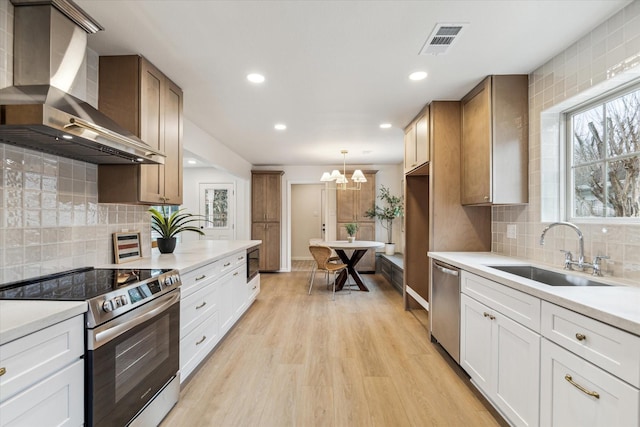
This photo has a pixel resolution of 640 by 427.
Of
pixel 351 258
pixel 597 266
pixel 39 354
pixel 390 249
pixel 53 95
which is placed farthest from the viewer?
pixel 390 249

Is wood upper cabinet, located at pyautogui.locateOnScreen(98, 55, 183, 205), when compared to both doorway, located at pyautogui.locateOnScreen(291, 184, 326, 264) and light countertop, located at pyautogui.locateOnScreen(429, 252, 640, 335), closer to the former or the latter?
light countertop, located at pyautogui.locateOnScreen(429, 252, 640, 335)

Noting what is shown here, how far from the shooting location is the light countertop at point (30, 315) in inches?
37.4

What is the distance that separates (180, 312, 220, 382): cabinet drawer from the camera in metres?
2.08

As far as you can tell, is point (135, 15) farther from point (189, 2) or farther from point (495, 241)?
point (495, 241)

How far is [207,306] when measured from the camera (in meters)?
2.46

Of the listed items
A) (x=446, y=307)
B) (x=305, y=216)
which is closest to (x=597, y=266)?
(x=446, y=307)

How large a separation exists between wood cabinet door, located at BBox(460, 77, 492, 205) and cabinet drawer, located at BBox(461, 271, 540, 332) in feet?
2.55

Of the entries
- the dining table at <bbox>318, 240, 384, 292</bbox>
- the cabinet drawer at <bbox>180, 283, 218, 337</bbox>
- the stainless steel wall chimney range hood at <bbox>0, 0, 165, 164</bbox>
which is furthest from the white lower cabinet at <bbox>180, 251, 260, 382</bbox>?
the dining table at <bbox>318, 240, 384, 292</bbox>

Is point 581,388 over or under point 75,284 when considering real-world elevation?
under

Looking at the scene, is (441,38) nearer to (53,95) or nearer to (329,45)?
(329,45)

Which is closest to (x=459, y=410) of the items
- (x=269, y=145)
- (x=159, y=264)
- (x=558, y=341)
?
(x=558, y=341)

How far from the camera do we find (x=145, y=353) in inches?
62.9

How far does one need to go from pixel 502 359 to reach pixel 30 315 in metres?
2.26

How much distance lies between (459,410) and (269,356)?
59.9 inches
